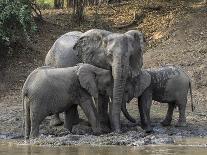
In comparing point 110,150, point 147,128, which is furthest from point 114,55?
point 110,150

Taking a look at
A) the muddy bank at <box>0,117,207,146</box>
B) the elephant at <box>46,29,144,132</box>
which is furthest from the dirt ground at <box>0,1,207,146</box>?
the elephant at <box>46,29,144,132</box>

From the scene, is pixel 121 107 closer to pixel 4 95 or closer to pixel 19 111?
pixel 19 111

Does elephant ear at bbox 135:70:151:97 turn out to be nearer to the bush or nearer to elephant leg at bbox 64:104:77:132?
elephant leg at bbox 64:104:77:132

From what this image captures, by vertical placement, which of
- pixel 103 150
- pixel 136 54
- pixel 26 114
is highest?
pixel 136 54

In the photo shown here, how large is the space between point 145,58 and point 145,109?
7.66m

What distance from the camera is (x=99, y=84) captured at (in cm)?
1744

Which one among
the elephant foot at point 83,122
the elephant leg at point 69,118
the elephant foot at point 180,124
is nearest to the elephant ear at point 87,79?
the elephant leg at point 69,118

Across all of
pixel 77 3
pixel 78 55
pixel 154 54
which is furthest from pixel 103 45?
pixel 77 3

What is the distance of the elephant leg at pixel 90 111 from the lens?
1698 centimetres

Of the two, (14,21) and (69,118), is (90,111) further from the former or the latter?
(14,21)

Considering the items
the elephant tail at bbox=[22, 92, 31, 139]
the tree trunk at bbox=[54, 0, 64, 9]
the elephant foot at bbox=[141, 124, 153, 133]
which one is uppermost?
the elephant tail at bbox=[22, 92, 31, 139]

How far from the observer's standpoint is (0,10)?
961 inches

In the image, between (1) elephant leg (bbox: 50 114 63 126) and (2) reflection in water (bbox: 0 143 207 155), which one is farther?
(1) elephant leg (bbox: 50 114 63 126)

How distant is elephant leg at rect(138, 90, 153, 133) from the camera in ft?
58.2
